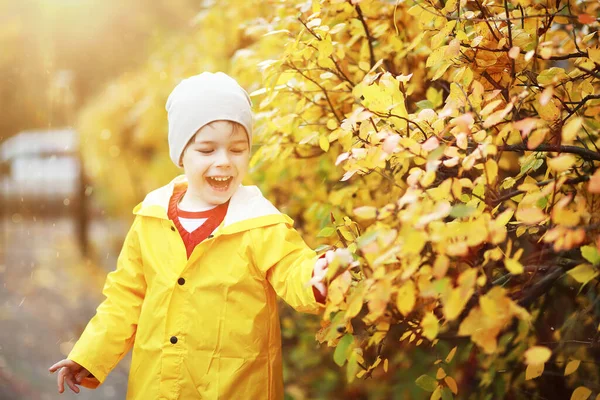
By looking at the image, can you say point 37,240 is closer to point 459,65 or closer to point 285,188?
point 285,188

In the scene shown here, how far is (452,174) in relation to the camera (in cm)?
203

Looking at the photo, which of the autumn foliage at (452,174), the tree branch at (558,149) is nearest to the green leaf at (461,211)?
the autumn foliage at (452,174)

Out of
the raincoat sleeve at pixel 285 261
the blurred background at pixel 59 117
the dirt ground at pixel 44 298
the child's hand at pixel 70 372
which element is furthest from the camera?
the blurred background at pixel 59 117

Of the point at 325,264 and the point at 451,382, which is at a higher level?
the point at 325,264

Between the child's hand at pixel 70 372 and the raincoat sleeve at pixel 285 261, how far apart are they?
0.68 metres

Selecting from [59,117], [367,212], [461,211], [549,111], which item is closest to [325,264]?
[367,212]

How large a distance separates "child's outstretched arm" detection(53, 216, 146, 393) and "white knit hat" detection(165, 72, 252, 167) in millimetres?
347

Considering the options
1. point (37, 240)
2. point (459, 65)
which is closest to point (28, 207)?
point (37, 240)

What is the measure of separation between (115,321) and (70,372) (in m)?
0.21

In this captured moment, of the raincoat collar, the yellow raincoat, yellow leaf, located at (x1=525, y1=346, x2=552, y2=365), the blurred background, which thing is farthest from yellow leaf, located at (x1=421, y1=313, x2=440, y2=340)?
the blurred background

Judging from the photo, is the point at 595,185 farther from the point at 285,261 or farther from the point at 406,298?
the point at 285,261

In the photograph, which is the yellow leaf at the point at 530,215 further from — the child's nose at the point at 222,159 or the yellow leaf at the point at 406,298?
the child's nose at the point at 222,159

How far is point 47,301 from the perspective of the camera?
6652 millimetres

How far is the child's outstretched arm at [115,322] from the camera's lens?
1.98m
